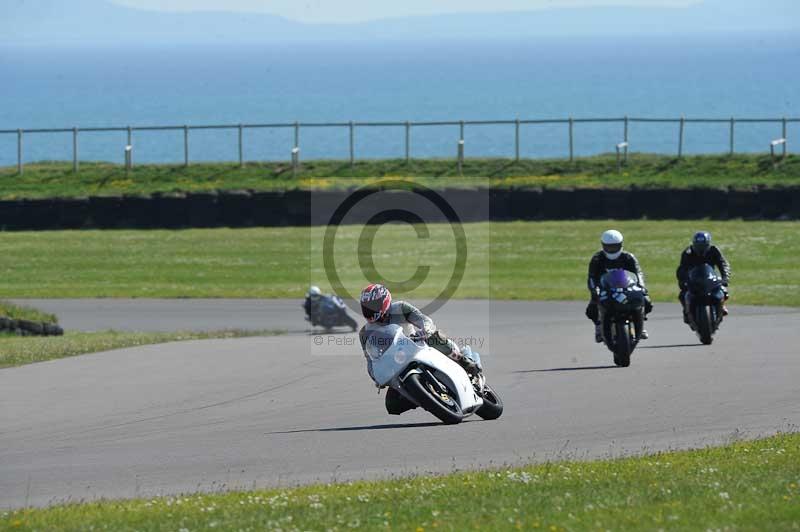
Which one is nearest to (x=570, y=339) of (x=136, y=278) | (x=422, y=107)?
(x=136, y=278)

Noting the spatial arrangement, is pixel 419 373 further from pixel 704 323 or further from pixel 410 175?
pixel 410 175

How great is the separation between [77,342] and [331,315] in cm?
470

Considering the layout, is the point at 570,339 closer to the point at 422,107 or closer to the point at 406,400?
the point at 406,400

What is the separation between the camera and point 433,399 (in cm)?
1281

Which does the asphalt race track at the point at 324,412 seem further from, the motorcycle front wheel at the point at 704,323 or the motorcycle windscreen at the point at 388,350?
the motorcycle windscreen at the point at 388,350

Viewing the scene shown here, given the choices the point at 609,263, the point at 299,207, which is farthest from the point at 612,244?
the point at 299,207

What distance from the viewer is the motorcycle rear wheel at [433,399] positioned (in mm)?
12695

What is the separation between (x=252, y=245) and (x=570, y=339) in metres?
16.8

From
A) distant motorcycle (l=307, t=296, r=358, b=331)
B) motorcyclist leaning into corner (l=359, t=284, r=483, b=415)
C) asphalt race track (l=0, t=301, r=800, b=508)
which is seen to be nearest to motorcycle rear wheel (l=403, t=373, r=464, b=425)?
asphalt race track (l=0, t=301, r=800, b=508)

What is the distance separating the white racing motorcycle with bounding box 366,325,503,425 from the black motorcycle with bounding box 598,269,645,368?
473 centimetres

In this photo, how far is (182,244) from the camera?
122 feet

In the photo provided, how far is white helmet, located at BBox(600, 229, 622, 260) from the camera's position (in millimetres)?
17859

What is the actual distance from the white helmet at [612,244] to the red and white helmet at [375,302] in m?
5.64

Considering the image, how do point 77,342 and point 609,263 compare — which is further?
point 77,342
